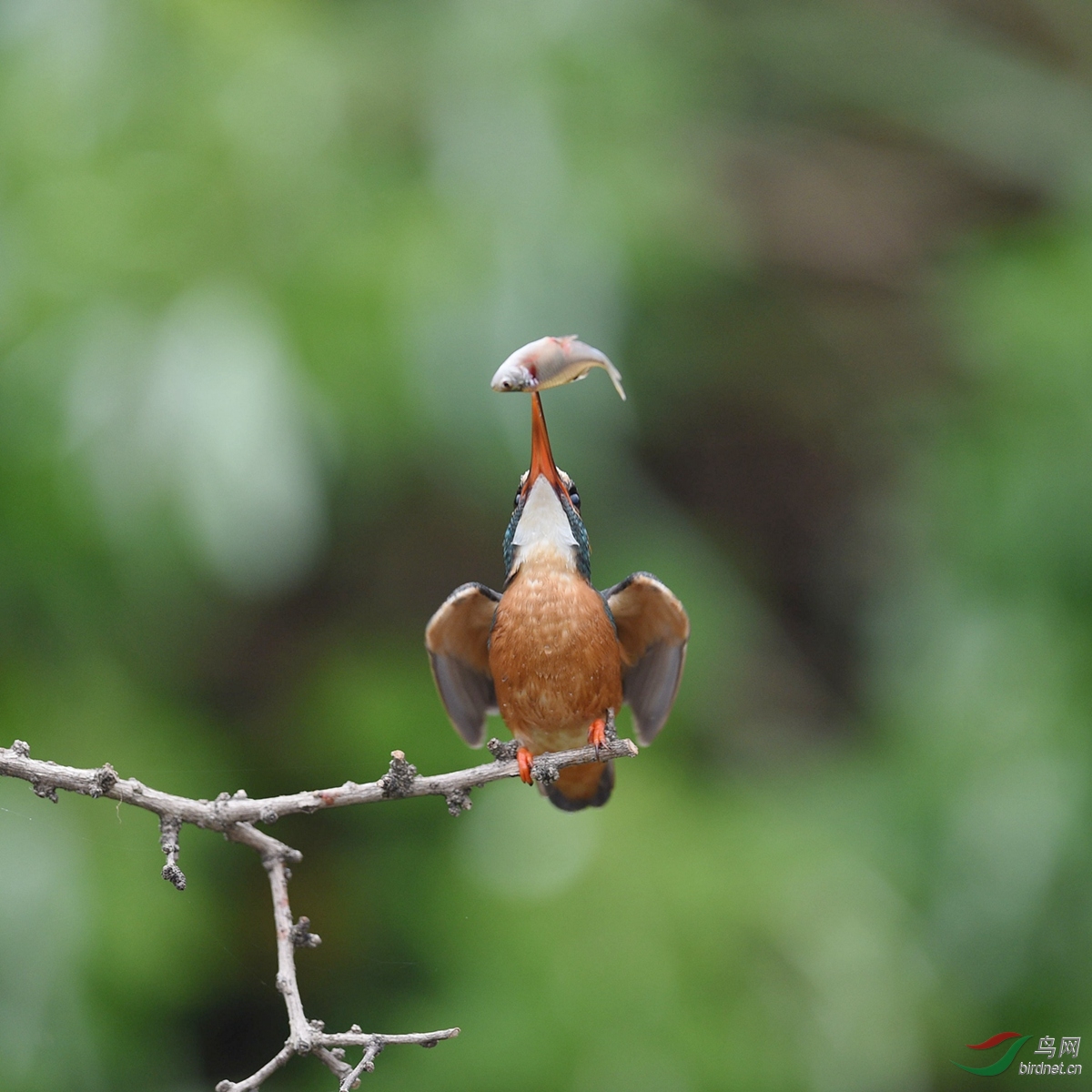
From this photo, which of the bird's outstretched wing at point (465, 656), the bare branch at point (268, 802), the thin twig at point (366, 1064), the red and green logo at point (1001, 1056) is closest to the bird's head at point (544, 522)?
the bird's outstretched wing at point (465, 656)

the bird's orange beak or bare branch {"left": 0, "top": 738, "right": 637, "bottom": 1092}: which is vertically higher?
the bird's orange beak

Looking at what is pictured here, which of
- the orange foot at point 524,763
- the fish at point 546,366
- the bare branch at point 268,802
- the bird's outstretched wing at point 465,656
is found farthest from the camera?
the bird's outstretched wing at point 465,656

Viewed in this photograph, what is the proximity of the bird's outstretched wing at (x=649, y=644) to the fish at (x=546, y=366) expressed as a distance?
644 mm

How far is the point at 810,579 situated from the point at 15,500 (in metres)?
4.01

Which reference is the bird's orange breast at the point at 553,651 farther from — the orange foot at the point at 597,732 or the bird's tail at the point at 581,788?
the bird's tail at the point at 581,788

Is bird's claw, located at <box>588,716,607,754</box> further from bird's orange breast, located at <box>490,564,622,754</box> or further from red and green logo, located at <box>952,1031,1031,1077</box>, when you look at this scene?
red and green logo, located at <box>952,1031,1031,1077</box>

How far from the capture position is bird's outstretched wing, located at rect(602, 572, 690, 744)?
2105 millimetres

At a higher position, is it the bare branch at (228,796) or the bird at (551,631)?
the bird at (551,631)

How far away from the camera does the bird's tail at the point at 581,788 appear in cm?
237

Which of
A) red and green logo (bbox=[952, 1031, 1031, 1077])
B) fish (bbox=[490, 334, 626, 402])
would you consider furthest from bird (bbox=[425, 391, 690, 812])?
red and green logo (bbox=[952, 1031, 1031, 1077])

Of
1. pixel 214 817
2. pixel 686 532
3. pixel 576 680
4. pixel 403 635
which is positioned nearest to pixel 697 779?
pixel 686 532

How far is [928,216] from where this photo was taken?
6.28 metres

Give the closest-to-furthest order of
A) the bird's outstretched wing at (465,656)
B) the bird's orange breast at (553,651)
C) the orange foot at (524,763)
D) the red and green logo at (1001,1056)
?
the orange foot at (524,763) < the bird's orange breast at (553,651) < the bird's outstretched wing at (465,656) < the red and green logo at (1001,1056)

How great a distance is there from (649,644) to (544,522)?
1.41ft
